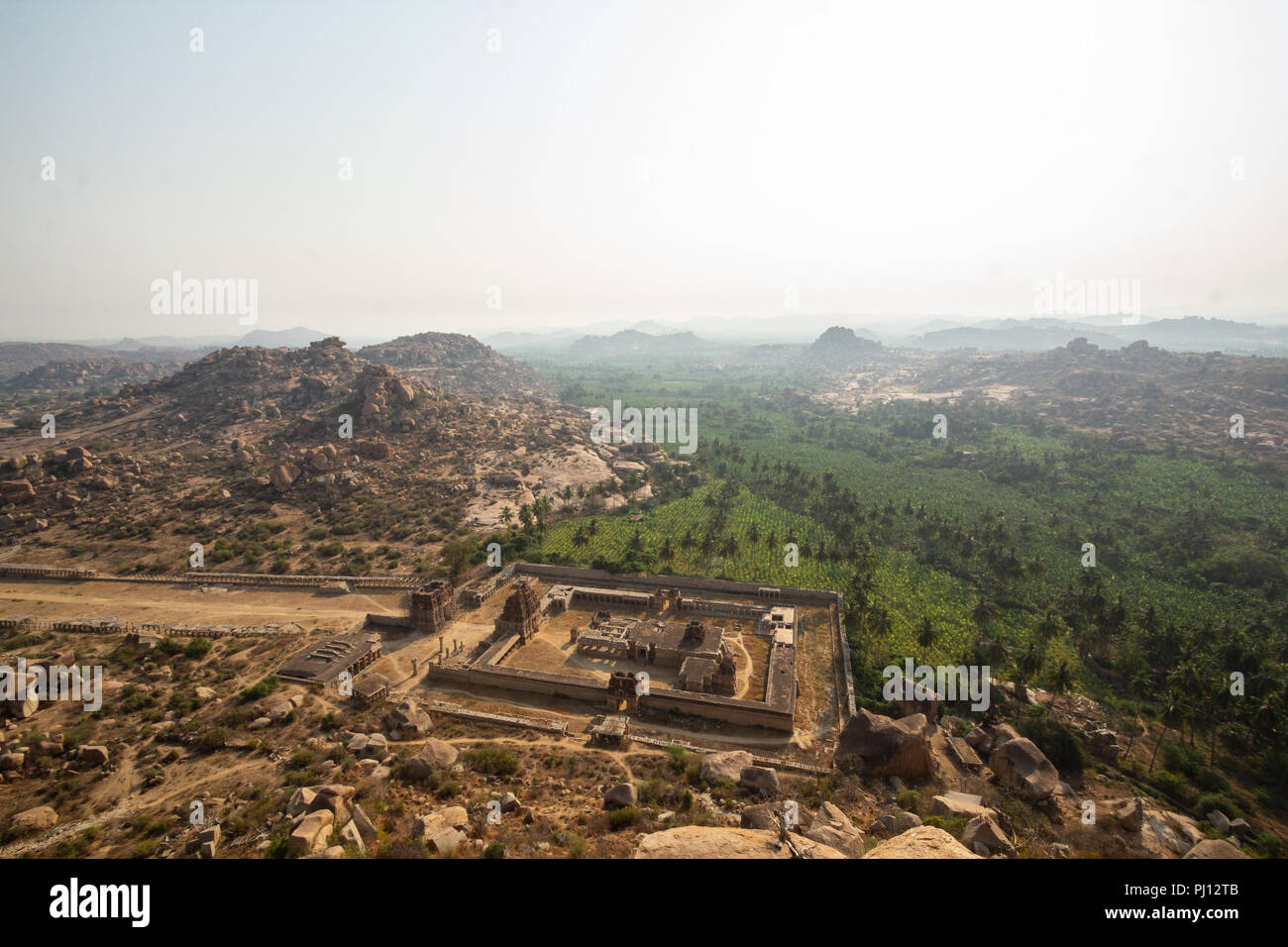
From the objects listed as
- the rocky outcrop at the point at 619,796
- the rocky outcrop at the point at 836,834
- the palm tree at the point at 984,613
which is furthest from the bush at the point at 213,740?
the palm tree at the point at 984,613

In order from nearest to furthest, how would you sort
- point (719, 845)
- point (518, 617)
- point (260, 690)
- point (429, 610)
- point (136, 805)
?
point (719, 845)
point (136, 805)
point (260, 690)
point (518, 617)
point (429, 610)

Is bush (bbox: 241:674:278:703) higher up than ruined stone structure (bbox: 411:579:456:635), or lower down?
lower down

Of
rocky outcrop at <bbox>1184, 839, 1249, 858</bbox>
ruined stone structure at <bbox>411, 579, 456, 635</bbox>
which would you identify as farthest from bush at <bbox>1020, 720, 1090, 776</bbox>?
ruined stone structure at <bbox>411, 579, 456, 635</bbox>

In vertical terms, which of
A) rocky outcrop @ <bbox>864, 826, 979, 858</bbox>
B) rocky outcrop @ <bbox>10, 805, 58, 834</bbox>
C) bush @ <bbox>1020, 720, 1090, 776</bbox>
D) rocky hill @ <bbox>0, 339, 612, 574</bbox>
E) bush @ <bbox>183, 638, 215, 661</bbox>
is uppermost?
rocky hill @ <bbox>0, 339, 612, 574</bbox>

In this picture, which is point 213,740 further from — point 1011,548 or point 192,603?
point 1011,548

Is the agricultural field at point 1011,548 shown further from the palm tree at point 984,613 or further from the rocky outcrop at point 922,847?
the rocky outcrop at point 922,847

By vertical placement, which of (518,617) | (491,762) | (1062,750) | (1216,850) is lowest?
(1062,750)

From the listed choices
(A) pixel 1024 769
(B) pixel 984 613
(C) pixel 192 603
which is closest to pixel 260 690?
(C) pixel 192 603

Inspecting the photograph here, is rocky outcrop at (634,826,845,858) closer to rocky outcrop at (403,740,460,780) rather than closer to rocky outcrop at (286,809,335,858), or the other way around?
rocky outcrop at (286,809,335,858)

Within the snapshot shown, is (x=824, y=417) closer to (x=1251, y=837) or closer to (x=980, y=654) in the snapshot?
(x=980, y=654)

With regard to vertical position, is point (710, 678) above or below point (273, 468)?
below

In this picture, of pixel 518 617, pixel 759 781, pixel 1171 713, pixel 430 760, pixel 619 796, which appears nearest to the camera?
pixel 619 796
